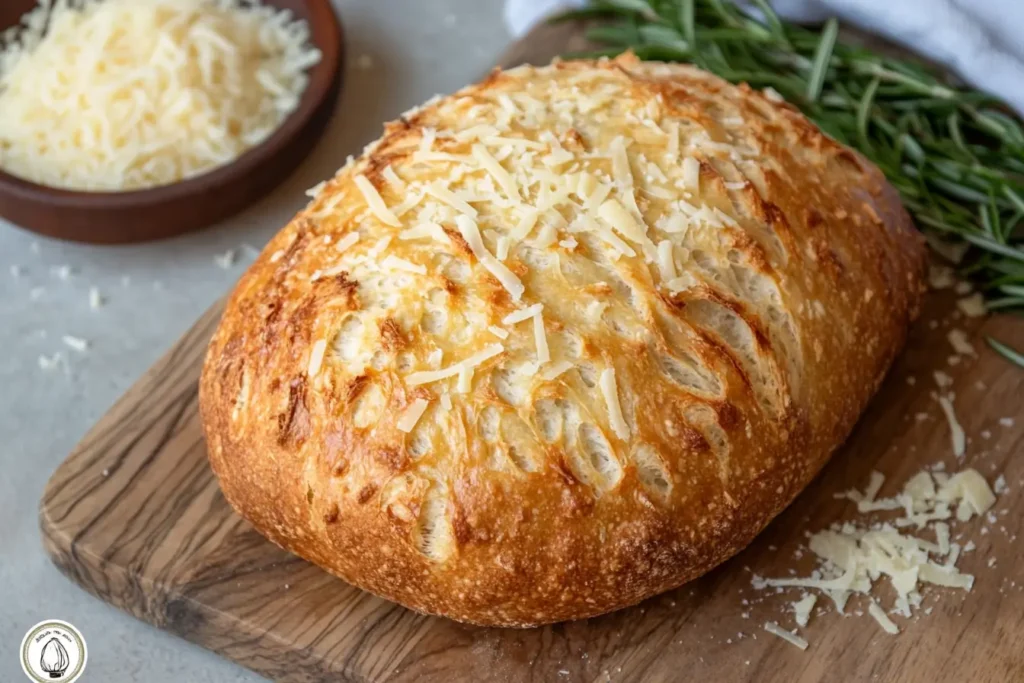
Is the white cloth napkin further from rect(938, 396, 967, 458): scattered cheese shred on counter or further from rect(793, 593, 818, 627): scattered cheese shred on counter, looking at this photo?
rect(793, 593, 818, 627): scattered cheese shred on counter

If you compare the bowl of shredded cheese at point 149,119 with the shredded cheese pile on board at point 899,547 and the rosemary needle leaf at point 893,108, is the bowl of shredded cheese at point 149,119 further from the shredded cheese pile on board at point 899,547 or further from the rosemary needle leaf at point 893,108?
the shredded cheese pile on board at point 899,547

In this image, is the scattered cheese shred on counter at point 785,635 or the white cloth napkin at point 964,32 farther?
the white cloth napkin at point 964,32

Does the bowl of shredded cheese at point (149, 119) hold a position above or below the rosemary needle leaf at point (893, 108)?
below

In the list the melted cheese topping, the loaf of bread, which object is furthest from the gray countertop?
the melted cheese topping

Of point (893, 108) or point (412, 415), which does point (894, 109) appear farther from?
point (412, 415)

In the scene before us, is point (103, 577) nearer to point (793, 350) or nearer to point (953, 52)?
point (793, 350)

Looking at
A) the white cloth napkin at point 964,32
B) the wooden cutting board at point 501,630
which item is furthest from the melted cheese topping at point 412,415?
the white cloth napkin at point 964,32

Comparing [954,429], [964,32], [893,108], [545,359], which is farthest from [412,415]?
[964,32]
